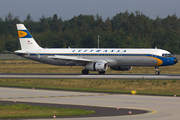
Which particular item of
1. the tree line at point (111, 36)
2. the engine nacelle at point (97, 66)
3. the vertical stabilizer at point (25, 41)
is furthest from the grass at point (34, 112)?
the tree line at point (111, 36)

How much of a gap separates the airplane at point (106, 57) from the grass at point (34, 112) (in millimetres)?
30950

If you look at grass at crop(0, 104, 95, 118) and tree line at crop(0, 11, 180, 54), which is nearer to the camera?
grass at crop(0, 104, 95, 118)

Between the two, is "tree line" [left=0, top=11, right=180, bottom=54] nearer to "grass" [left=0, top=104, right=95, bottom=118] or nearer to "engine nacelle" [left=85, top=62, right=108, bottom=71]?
"engine nacelle" [left=85, top=62, right=108, bottom=71]

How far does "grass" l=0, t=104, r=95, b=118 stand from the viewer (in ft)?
53.5

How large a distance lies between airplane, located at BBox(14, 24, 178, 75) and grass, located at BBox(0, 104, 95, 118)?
31.0 metres

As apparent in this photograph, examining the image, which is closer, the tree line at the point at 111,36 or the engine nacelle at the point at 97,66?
the engine nacelle at the point at 97,66

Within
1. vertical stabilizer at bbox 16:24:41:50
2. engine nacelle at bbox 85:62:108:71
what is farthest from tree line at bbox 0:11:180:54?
engine nacelle at bbox 85:62:108:71

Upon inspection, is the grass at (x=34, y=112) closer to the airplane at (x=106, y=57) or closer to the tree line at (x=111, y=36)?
the airplane at (x=106, y=57)

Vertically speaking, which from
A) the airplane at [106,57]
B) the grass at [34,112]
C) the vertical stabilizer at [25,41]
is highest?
the vertical stabilizer at [25,41]

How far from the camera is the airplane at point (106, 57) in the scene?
49.7 meters

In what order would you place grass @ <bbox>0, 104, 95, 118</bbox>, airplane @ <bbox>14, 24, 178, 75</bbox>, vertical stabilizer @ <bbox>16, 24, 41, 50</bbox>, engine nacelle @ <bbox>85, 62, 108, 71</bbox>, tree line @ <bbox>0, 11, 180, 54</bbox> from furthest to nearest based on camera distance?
tree line @ <bbox>0, 11, 180, 54</bbox> → vertical stabilizer @ <bbox>16, 24, 41, 50</bbox> → airplane @ <bbox>14, 24, 178, 75</bbox> → engine nacelle @ <bbox>85, 62, 108, 71</bbox> → grass @ <bbox>0, 104, 95, 118</bbox>

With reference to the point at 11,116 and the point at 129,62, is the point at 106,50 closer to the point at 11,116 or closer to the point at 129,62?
the point at 129,62

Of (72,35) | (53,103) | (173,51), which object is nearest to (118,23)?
(72,35)

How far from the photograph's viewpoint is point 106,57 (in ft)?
169
